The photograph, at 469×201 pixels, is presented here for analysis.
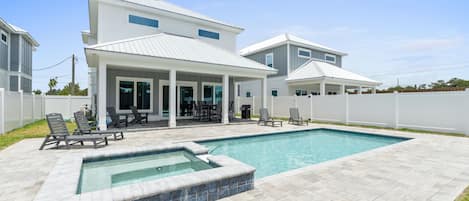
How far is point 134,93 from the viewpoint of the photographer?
13461mm

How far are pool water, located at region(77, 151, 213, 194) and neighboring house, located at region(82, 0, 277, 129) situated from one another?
471 centimetres

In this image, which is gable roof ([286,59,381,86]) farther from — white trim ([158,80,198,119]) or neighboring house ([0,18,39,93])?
neighboring house ([0,18,39,93])

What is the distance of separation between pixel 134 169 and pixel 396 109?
12612 mm

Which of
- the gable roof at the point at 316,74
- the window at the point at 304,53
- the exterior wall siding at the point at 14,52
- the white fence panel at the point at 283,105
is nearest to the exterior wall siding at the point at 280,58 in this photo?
the gable roof at the point at 316,74

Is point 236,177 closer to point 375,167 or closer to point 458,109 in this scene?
point 375,167

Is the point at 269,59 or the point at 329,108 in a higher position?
the point at 269,59

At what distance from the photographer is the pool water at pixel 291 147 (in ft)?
20.8

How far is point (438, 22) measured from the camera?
14789 mm

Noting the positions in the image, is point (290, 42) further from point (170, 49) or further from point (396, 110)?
point (170, 49)

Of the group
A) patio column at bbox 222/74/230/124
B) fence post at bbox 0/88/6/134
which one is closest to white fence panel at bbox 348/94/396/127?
patio column at bbox 222/74/230/124

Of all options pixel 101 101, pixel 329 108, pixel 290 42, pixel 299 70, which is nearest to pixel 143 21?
pixel 101 101

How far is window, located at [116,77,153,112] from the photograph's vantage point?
13.0 metres

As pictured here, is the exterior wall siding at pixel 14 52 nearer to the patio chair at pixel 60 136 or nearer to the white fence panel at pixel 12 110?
the white fence panel at pixel 12 110

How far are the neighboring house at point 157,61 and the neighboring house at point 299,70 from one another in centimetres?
607
